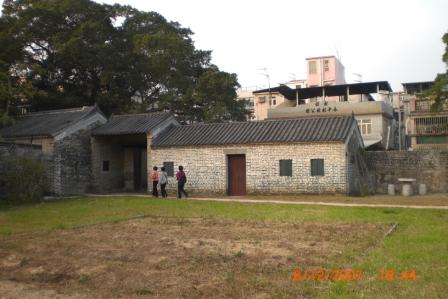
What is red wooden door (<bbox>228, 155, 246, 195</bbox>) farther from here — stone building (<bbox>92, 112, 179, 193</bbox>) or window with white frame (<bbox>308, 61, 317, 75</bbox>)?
window with white frame (<bbox>308, 61, 317, 75</bbox>)

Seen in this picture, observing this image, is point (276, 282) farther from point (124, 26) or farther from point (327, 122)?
point (124, 26)

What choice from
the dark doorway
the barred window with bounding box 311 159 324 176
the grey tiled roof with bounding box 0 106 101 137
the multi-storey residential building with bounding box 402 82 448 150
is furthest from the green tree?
the multi-storey residential building with bounding box 402 82 448 150

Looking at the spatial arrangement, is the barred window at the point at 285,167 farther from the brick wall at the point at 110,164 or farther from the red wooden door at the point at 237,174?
the brick wall at the point at 110,164

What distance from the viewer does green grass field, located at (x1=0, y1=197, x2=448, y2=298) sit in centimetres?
562

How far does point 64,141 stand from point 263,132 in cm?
1015

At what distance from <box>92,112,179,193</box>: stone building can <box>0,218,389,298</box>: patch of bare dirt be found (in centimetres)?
1348

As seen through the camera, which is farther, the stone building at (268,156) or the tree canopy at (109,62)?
the tree canopy at (109,62)

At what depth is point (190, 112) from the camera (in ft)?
108

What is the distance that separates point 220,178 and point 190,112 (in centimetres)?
1169

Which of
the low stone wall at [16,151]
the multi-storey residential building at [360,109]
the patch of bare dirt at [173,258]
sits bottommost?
the patch of bare dirt at [173,258]

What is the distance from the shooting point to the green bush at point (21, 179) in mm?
18672

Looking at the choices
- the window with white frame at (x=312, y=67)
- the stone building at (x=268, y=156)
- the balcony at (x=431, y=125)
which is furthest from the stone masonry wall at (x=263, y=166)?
the window with white frame at (x=312, y=67)

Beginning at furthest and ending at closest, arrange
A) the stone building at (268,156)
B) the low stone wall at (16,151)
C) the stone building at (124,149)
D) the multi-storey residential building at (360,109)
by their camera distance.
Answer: the multi-storey residential building at (360,109)
the stone building at (124,149)
the stone building at (268,156)
the low stone wall at (16,151)
